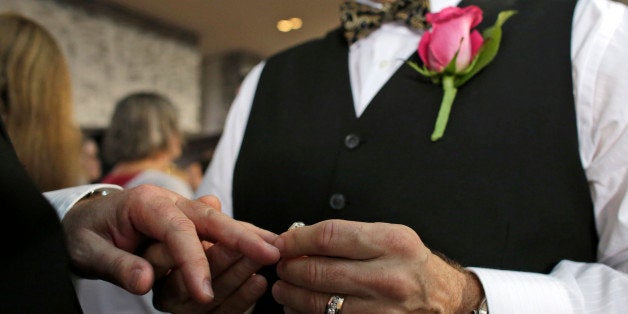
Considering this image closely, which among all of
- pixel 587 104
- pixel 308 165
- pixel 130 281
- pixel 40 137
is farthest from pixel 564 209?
pixel 40 137

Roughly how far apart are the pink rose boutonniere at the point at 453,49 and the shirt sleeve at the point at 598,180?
0.50ft

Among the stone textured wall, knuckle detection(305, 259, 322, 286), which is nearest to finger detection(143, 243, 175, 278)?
knuckle detection(305, 259, 322, 286)

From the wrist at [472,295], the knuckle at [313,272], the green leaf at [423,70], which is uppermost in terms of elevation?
the green leaf at [423,70]

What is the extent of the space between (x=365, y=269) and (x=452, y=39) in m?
0.56

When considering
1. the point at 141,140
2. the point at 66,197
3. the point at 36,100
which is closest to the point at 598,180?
the point at 66,197

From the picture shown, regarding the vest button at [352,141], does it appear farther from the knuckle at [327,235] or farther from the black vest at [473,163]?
the knuckle at [327,235]

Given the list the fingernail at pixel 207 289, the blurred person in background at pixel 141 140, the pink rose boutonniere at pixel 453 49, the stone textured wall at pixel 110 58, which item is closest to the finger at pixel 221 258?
the fingernail at pixel 207 289

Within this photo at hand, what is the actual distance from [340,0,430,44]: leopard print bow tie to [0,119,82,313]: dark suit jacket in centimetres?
81

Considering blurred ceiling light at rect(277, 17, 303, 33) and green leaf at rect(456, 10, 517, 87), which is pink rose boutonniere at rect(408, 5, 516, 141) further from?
blurred ceiling light at rect(277, 17, 303, 33)

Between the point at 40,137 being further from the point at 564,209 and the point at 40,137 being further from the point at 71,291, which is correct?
the point at 564,209

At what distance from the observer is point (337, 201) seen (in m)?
0.94

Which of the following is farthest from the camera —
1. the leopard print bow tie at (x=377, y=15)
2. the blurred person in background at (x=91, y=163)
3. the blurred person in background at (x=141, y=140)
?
the blurred person in background at (x=91, y=163)

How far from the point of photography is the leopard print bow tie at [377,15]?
1087mm

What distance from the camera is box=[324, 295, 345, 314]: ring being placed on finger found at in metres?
0.61
